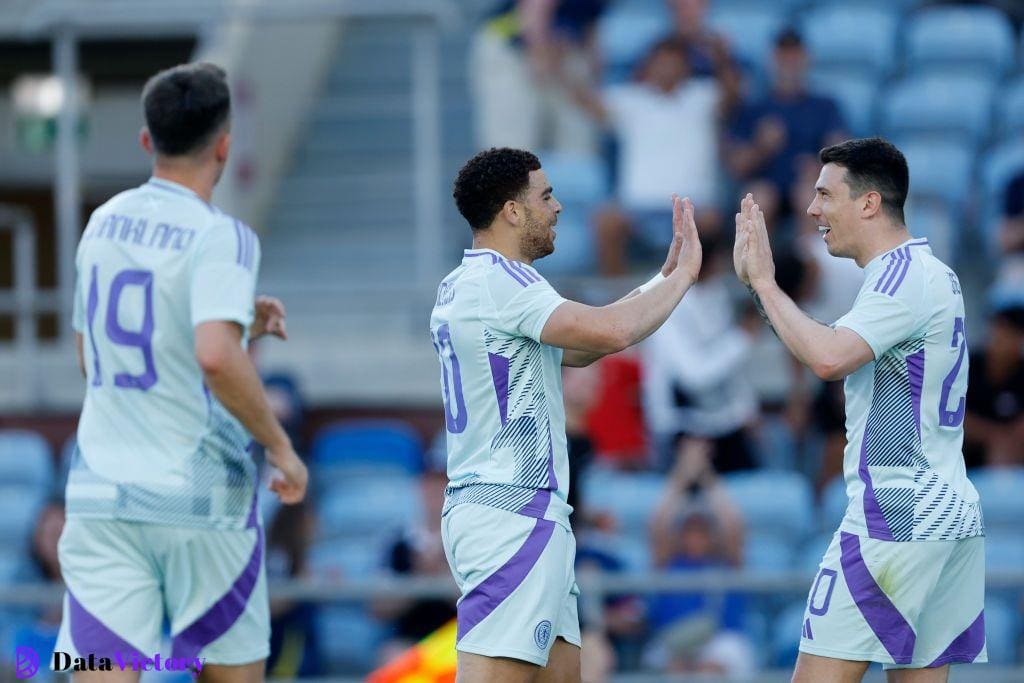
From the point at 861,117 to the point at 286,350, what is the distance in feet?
14.0

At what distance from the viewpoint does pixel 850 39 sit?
1192 centimetres

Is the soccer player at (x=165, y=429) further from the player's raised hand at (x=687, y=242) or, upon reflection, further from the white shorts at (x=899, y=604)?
the white shorts at (x=899, y=604)

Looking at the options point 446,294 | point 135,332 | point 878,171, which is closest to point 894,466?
point 878,171

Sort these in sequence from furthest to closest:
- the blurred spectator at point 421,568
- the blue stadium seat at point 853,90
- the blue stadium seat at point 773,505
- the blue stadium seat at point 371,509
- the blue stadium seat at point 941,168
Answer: the blue stadium seat at point 853,90
the blue stadium seat at point 941,168
the blue stadium seat at point 371,509
the blue stadium seat at point 773,505
the blurred spectator at point 421,568

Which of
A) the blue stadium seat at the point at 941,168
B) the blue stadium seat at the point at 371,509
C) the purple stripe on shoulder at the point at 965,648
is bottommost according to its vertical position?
the blue stadium seat at the point at 371,509

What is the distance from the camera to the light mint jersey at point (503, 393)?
5.04 meters

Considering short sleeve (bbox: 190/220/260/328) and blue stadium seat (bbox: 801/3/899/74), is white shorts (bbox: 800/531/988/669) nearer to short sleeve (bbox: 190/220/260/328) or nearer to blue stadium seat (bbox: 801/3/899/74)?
short sleeve (bbox: 190/220/260/328)

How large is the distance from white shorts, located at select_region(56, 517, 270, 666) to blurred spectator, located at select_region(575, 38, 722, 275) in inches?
212

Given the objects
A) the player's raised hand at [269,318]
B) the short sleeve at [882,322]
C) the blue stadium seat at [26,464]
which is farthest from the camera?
the blue stadium seat at [26,464]

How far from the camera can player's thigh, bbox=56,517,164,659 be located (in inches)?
202

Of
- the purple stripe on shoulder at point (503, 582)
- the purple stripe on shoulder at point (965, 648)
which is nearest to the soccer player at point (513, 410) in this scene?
the purple stripe on shoulder at point (503, 582)

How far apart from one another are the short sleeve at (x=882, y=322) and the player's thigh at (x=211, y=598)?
2.08 m

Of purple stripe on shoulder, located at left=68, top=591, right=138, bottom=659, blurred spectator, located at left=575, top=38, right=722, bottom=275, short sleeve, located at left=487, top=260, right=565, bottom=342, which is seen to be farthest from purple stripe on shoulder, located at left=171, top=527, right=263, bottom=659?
blurred spectator, located at left=575, top=38, right=722, bottom=275

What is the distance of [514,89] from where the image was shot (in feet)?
36.2
